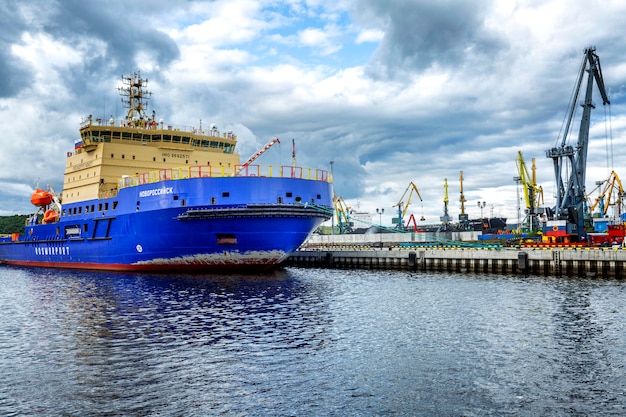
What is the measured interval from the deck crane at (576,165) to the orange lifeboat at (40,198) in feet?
195

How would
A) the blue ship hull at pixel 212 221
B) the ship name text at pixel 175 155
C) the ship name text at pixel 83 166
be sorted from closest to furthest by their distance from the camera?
the blue ship hull at pixel 212 221
the ship name text at pixel 83 166
the ship name text at pixel 175 155

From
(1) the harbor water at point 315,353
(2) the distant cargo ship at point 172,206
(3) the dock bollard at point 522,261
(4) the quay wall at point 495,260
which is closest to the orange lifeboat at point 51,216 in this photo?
(2) the distant cargo ship at point 172,206

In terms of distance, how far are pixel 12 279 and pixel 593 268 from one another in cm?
4834

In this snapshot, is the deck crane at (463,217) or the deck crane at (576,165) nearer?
the deck crane at (576,165)

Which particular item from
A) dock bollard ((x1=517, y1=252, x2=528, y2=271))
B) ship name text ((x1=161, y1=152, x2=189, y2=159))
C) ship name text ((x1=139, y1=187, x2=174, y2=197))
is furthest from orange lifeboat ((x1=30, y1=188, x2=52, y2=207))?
dock bollard ((x1=517, y1=252, x2=528, y2=271))

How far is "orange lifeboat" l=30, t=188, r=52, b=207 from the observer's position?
60.9 meters

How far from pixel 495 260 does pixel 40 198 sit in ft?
157

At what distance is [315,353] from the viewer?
18625 millimetres

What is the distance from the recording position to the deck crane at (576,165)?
224 feet

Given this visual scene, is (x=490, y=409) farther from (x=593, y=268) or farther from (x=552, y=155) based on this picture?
(x=552, y=155)

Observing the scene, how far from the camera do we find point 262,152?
67.3 metres

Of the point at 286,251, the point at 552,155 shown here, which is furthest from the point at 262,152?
the point at 552,155

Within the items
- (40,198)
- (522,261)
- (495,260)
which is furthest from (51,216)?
(522,261)

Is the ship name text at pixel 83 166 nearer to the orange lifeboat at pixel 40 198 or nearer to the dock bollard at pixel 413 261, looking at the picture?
the orange lifeboat at pixel 40 198
